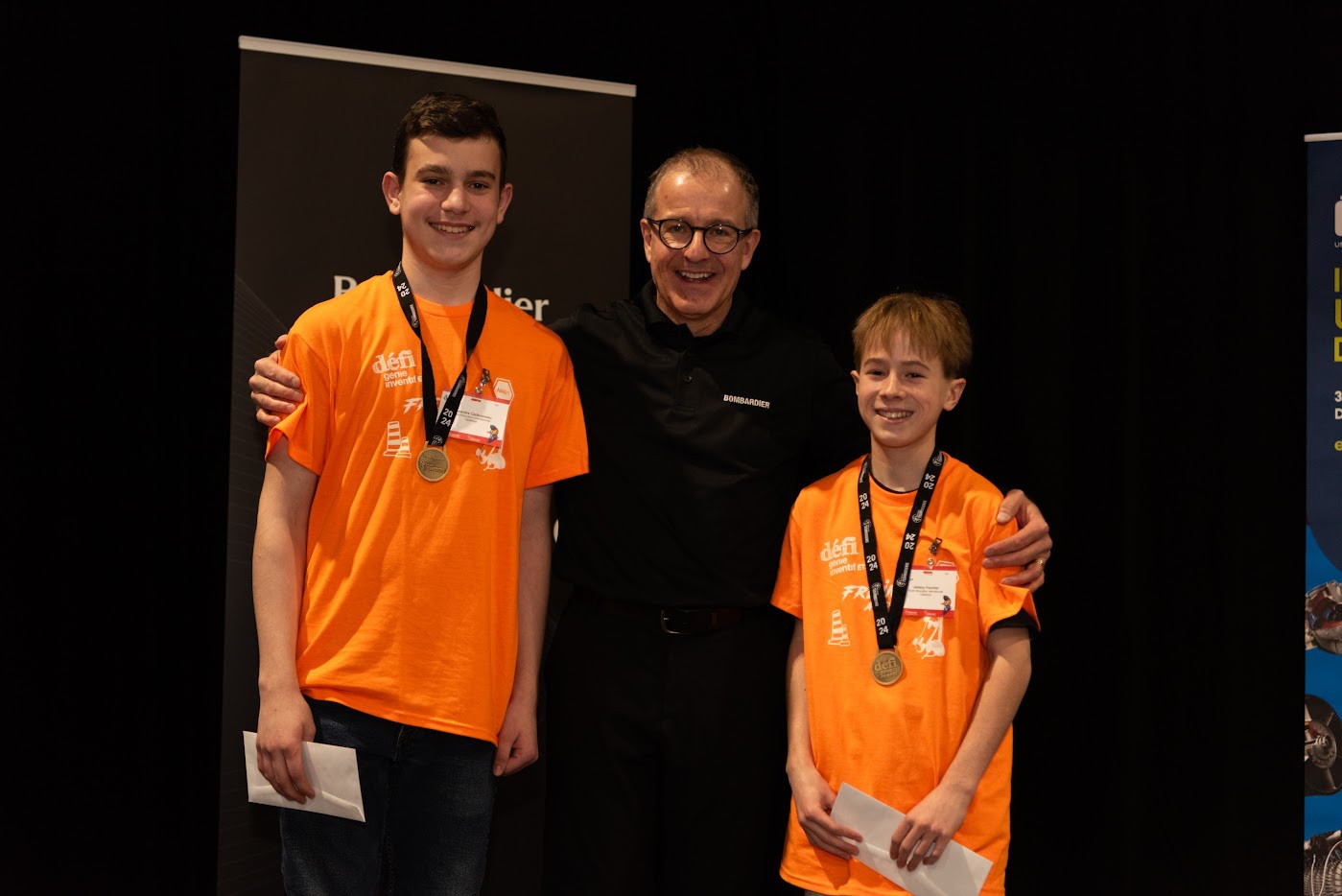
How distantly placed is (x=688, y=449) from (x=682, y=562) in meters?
0.25

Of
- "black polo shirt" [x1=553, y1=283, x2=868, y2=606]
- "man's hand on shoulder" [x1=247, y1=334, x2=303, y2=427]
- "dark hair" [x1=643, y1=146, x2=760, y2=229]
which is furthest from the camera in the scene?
"dark hair" [x1=643, y1=146, x2=760, y2=229]

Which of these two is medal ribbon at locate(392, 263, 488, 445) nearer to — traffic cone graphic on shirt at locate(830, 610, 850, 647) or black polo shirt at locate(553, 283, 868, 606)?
black polo shirt at locate(553, 283, 868, 606)

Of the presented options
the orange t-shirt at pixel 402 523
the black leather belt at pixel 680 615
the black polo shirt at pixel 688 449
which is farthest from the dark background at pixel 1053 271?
the orange t-shirt at pixel 402 523

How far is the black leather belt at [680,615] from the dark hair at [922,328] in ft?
1.98

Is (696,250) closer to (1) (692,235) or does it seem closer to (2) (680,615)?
(1) (692,235)

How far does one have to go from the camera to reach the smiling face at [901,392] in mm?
2242

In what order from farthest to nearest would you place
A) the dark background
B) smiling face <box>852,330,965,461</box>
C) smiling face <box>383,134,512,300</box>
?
1. the dark background
2. smiling face <box>852,330,965,461</box>
3. smiling face <box>383,134,512,300</box>

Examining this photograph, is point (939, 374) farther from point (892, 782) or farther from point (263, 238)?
point (263, 238)

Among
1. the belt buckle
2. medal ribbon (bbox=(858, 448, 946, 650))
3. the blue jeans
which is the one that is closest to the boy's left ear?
medal ribbon (bbox=(858, 448, 946, 650))

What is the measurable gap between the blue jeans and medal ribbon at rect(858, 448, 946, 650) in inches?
31.7

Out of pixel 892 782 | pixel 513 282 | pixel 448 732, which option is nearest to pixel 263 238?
pixel 513 282

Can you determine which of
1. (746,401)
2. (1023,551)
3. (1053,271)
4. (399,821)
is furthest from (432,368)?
(1053,271)

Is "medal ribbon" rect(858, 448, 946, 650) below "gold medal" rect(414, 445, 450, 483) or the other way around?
below

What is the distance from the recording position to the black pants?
2275 mm
